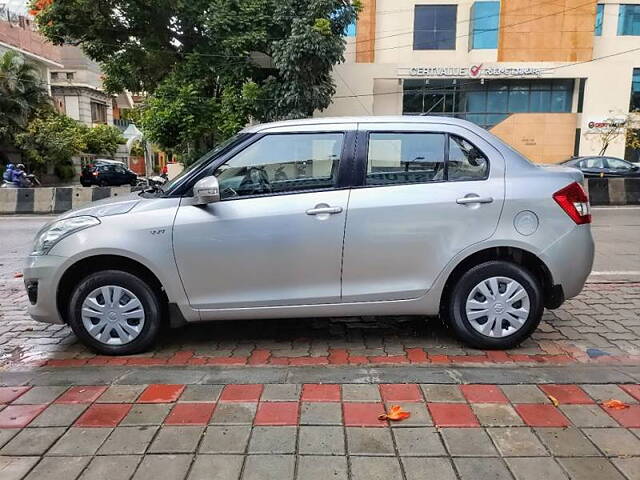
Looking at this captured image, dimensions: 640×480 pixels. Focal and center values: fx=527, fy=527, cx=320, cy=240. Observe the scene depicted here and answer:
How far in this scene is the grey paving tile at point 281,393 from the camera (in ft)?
10.5

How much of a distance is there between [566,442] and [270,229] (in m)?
2.21

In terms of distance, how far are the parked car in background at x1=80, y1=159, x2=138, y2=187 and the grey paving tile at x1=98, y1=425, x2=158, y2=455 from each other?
85.3ft

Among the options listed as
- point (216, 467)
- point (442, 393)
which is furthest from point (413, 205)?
point (216, 467)

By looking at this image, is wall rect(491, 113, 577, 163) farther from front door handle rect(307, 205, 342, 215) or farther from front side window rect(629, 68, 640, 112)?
front door handle rect(307, 205, 342, 215)

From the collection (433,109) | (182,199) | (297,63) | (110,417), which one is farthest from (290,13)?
(110,417)

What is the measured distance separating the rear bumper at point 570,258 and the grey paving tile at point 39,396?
3414 mm

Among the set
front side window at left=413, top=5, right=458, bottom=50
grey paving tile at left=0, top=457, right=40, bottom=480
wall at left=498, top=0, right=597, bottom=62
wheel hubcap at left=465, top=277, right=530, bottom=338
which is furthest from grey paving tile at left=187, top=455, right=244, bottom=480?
wall at left=498, top=0, right=597, bottom=62

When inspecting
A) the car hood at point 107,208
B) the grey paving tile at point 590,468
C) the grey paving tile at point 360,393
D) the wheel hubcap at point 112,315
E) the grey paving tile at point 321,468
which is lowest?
the grey paving tile at point 321,468

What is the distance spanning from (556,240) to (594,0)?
29.1 meters

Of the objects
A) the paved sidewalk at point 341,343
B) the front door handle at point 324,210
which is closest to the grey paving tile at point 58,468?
the paved sidewalk at point 341,343

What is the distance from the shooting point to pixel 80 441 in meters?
2.74

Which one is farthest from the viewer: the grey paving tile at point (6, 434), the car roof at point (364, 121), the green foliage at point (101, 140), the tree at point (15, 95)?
the green foliage at point (101, 140)

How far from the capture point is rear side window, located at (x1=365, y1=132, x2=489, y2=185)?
3867 millimetres

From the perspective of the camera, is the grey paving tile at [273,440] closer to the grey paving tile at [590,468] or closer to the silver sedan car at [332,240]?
the silver sedan car at [332,240]
